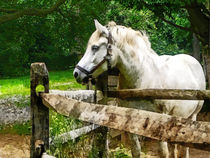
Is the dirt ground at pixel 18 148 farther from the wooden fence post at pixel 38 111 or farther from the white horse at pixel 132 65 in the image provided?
the wooden fence post at pixel 38 111

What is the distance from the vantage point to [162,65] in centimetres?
420

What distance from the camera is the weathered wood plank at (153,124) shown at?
1055 mm

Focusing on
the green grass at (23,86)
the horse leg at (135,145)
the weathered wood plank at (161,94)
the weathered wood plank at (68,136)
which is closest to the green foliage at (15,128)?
the green grass at (23,86)

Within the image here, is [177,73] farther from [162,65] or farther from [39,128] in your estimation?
[39,128]

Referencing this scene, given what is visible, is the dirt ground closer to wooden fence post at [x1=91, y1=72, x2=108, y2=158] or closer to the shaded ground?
the shaded ground

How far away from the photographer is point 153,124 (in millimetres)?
1202

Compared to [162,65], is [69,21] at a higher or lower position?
higher

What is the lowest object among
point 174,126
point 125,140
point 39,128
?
point 125,140

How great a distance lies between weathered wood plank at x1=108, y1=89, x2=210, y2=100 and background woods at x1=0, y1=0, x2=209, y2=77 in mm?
4188

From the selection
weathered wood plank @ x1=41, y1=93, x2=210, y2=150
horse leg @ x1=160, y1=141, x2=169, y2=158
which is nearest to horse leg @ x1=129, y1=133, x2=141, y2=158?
horse leg @ x1=160, y1=141, x2=169, y2=158

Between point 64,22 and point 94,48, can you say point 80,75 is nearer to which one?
point 94,48

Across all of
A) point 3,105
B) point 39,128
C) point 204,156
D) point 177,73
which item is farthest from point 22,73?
point 39,128

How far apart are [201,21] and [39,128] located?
730 cm

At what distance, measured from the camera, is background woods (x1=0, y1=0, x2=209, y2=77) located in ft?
28.5
